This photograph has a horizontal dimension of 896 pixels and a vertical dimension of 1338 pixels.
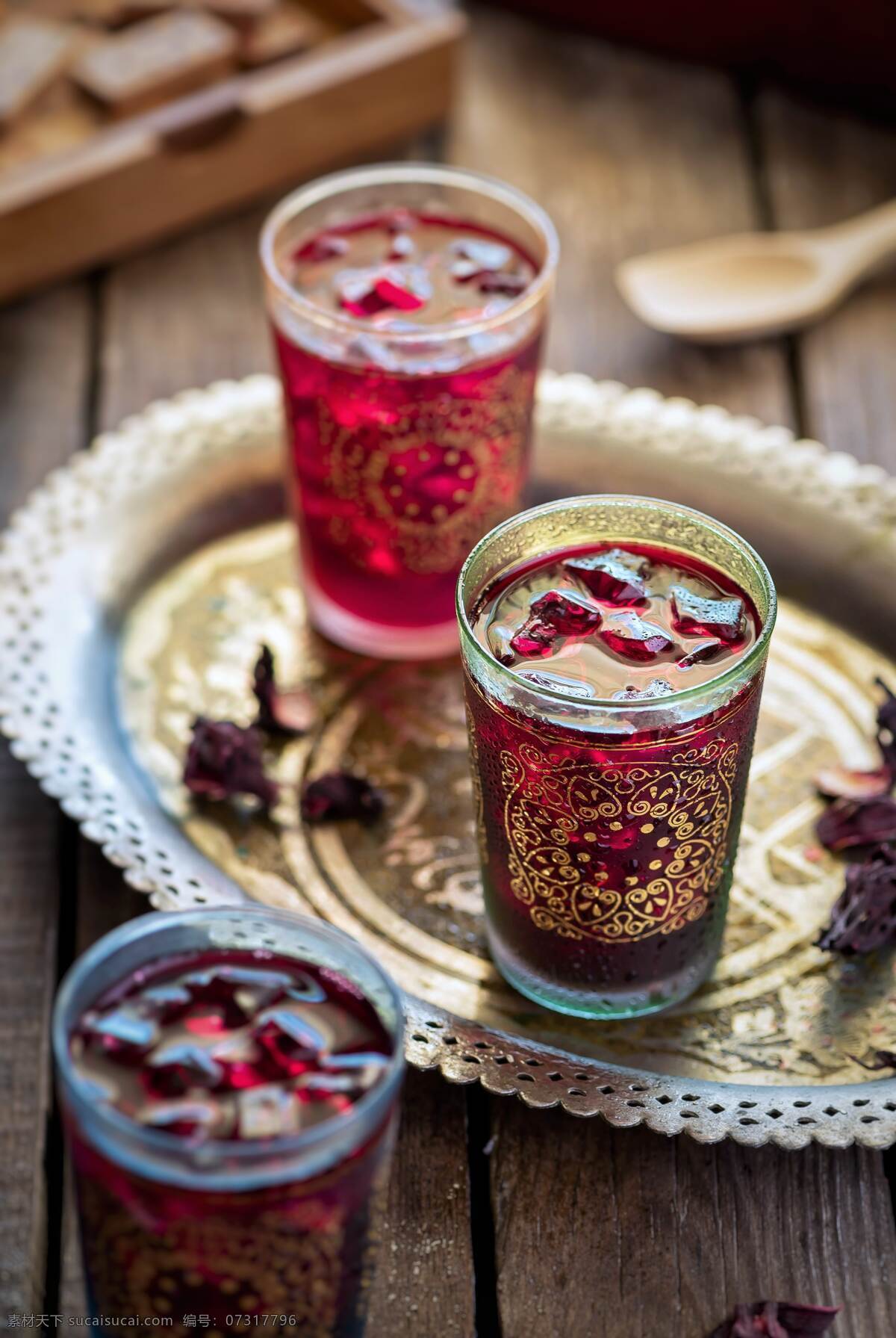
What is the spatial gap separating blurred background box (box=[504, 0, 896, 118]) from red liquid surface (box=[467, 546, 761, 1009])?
111cm

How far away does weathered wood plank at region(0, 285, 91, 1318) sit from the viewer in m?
1.00

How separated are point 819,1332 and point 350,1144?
34 cm

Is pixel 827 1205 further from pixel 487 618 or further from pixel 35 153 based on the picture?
pixel 35 153

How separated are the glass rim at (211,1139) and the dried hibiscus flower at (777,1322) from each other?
28 cm

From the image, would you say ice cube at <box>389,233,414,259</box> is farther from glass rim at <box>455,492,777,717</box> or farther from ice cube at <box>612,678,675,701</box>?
ice cube at <box>612,678,675,701</box>

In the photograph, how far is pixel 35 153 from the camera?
70.9 inches

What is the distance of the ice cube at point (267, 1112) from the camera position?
78 cm

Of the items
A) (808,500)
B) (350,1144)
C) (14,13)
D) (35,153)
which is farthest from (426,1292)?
(14,13)

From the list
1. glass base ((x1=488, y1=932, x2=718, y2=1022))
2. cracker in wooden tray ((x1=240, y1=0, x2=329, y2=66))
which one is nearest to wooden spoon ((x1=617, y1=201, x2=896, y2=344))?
cracker in wooden tray ((x1=240, y1=0, x2=329, y2=66))

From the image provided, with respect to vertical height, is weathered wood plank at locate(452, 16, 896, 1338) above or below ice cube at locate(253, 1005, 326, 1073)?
below

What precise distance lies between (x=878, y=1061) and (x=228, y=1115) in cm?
45

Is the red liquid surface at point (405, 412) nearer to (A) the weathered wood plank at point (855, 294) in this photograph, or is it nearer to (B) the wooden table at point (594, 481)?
(B) the wooden table at point (594, 481)

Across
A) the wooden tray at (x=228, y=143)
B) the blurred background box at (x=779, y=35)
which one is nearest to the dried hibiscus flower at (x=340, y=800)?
the wooden tray at (x=228, y=143)

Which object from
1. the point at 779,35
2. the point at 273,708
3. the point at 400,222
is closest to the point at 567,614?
the point at 273,708
